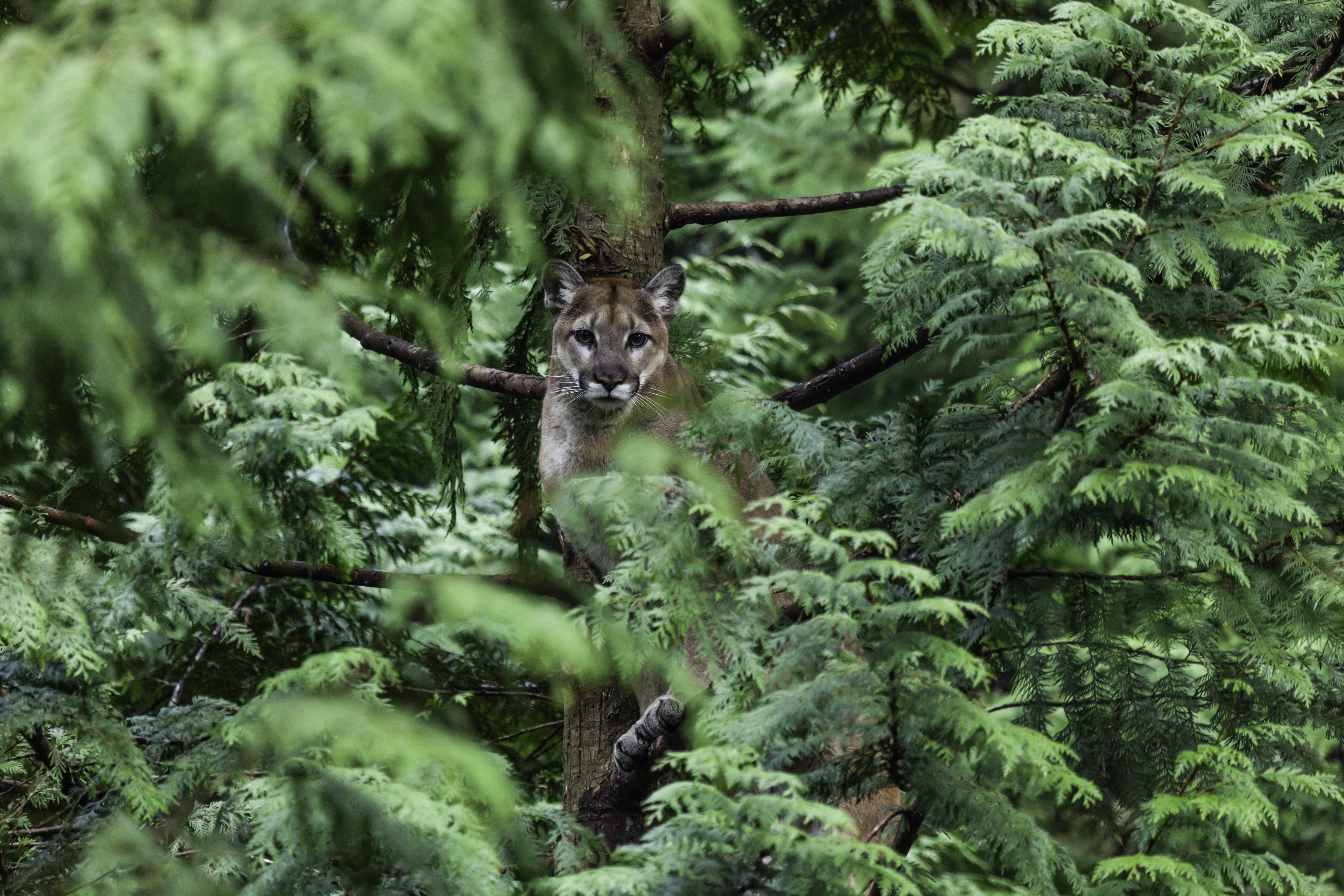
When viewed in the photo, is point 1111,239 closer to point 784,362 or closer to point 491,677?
point 491,677

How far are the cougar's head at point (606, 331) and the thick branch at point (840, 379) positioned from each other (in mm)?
995

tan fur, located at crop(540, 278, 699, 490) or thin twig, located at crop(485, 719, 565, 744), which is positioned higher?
tan fur, located at crop(540, 278, 699, 490)

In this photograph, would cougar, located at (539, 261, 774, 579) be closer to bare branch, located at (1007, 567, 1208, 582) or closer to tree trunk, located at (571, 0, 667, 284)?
tree trunk, located at (571, 0, 667, 284)

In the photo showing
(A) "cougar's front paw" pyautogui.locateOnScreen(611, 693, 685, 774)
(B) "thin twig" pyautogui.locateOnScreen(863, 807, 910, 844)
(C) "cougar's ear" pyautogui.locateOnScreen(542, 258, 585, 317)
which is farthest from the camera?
(C) "cougar's ear" pyautogui.locateOnScreen(542, 258, 585, 317)

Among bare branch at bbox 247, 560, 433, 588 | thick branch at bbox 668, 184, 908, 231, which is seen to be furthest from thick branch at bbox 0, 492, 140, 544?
thick branch at bbox 668, 184, 908, 231

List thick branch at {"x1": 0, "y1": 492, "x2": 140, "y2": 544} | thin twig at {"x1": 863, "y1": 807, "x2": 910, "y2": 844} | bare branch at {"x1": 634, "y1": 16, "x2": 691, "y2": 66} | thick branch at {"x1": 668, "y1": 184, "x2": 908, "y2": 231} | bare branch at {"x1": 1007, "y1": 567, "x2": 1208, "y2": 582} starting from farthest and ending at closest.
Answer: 1. thick branch at {"x1": 668, "y1": 184, "x2": 908, "y2": 231}
2. bare branch at {"x1": 634, "y1": 16, "x2": 691, "y2": 66}
3. thick branch at {"x1": 0, "y1": 492, "x2": 140, "y2": 544}
4. bare branch at {"x1": 1007, "y1": 567, "x2": 1208, "y2": 582}
5. thin twig at {"x1": 863, "y1": 807, "x2": 910, "y2": 844}

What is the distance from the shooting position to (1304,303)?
290cm

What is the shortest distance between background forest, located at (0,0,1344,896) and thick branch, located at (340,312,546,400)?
14 centimetres

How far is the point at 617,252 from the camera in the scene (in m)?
5.14

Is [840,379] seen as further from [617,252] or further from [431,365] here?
[431,365]

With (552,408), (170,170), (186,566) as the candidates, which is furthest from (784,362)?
(170,170)

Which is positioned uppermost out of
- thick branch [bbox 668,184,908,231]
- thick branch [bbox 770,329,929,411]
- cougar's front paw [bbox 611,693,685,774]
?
thick branch [bbox 668,184,908,231]

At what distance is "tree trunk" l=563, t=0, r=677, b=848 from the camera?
4.25 metres

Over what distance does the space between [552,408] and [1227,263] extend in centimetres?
314
